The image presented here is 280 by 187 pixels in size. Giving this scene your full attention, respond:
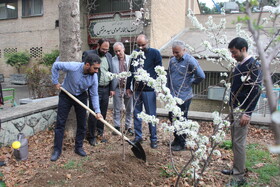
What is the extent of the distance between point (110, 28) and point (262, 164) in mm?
10978

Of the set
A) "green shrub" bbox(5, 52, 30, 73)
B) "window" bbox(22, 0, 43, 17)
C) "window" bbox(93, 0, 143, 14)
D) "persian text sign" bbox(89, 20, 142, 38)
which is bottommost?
"green shrub" bbox(5, 52, 30, 73)

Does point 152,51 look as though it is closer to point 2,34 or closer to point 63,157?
point 63,157

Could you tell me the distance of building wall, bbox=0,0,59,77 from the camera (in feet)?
50.0

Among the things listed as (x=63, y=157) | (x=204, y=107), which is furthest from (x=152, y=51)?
(x=204, y=107)

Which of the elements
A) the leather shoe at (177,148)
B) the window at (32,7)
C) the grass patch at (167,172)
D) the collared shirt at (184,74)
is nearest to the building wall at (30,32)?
the window at (32,7)

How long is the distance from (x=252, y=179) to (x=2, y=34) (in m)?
19.1

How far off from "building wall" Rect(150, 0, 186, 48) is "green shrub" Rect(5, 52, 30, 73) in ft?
31.4

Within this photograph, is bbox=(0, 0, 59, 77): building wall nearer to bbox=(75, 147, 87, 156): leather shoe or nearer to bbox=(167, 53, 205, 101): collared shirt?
bbox=(75, 147, 87, 156): leather shoe

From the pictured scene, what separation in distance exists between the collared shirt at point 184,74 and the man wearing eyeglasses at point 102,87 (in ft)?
3.96

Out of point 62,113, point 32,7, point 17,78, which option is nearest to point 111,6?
point 32,7

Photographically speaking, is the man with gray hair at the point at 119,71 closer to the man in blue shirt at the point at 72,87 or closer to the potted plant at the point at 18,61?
the man in blue shirt at the point at 72,87

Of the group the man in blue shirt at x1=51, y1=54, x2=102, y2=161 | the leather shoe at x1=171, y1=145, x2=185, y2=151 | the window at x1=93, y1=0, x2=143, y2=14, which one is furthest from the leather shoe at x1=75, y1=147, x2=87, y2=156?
the window at x1=93, y1=0, x2=143, y2=14

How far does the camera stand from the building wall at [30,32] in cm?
1524

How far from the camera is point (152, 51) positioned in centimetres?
380
